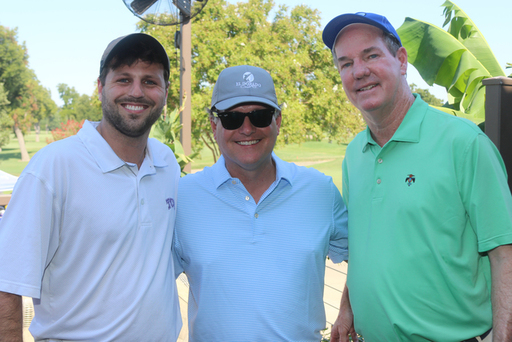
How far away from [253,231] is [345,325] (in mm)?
909

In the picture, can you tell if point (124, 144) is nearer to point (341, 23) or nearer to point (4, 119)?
point (341, 23)

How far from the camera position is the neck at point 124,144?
2188 millimetres

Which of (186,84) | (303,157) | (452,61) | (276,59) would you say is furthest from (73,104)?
(452,61)

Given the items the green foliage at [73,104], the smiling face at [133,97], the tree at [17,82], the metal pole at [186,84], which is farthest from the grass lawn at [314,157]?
the green foliage at [73,104]

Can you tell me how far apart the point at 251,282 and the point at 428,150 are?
42.0 inches

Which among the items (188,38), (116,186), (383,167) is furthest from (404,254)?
(188,38)

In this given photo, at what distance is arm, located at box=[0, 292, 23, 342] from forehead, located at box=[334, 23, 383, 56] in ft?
6.72

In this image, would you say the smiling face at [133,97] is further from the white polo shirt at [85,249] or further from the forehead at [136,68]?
the white polo shirt at [85,249]

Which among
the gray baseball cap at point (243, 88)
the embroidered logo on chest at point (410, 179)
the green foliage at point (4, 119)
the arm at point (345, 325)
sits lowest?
the arm at point (345, 325)

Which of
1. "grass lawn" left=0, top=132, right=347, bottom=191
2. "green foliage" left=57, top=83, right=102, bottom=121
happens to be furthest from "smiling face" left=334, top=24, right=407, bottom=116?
"green foliage" left=57, top=83, right=102, bottom=121

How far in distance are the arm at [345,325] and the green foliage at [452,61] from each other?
383 cm

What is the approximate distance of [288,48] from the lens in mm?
22297

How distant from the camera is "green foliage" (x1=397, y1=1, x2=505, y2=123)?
5.54 m

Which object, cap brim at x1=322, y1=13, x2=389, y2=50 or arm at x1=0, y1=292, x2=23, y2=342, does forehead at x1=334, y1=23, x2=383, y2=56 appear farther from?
arm at x1=0, y1=292, x2=23, y2=342
